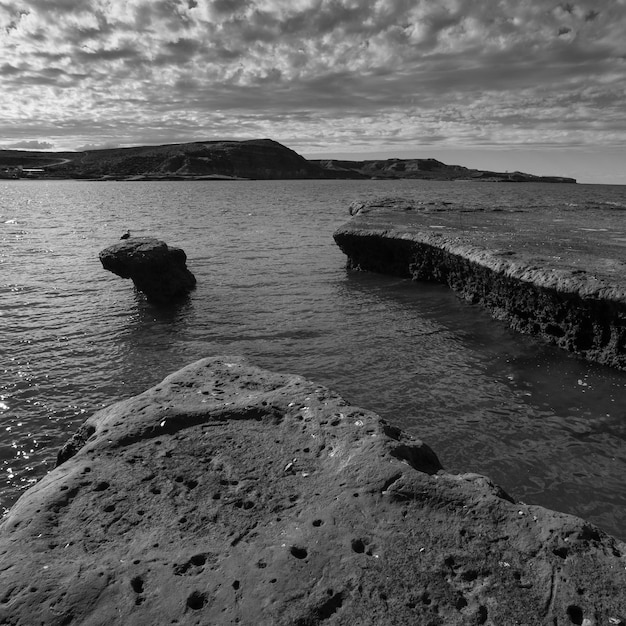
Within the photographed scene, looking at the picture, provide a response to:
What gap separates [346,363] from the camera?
12492mm

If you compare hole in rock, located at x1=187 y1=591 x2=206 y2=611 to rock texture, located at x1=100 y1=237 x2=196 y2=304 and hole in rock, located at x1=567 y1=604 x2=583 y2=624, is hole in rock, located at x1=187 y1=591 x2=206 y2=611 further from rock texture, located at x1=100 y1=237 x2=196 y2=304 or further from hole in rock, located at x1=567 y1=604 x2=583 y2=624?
rock texture, located at x1=100 y1=237 x2=196 y2=304

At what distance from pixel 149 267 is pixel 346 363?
935 centimetres

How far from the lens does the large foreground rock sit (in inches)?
157

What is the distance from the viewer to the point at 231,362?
8680 millimetres

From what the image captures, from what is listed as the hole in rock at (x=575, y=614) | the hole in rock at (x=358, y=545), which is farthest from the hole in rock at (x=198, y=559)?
the hole in rock at (x=575, y=614)

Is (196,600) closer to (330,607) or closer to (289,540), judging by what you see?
(289,540)

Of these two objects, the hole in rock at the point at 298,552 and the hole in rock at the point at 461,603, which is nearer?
the hole in rock at the point at 461,603

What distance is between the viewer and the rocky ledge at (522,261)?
1279 cm

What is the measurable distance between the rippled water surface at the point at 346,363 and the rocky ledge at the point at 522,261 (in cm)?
66

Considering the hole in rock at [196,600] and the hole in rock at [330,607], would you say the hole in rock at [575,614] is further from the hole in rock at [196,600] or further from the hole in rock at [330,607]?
the hole in rock at [196,600]

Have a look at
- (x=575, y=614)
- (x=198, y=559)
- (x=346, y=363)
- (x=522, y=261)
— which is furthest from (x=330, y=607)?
(x=522, y=261)

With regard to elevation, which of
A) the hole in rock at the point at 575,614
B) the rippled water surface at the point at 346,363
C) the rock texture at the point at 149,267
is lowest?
the rippled water surface at the point at 346,363

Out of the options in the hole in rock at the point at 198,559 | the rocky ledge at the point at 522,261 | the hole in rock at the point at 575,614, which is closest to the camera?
the hole in rock at the point at 575,614

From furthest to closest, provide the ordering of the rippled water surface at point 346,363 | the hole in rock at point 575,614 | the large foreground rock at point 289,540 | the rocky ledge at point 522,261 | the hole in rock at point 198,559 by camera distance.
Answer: the rocky ledge at point 522,261 < the rippled water surface at point 346,363 < the hole in rock at point 198,559 < the large foreground rock at point 289,540 < the hole in rock at point 575,614
